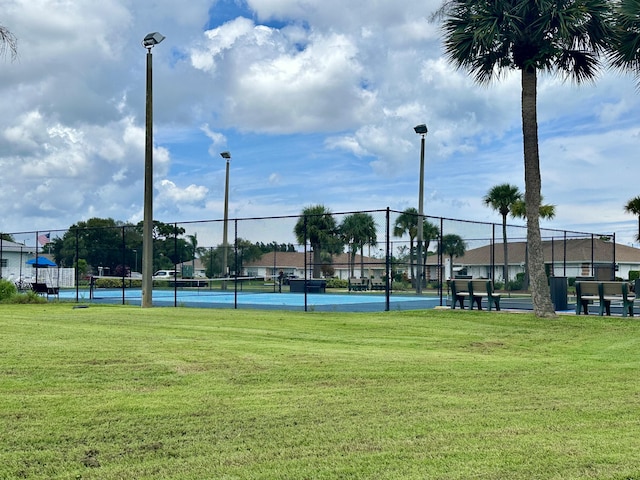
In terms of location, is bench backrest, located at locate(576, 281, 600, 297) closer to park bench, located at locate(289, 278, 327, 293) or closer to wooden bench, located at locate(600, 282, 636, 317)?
wooden bench, located at locate(600, 282, 636, 317)

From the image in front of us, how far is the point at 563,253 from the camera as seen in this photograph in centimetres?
3694

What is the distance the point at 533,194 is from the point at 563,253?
72.8 ft

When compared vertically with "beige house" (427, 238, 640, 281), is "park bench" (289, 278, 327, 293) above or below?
below

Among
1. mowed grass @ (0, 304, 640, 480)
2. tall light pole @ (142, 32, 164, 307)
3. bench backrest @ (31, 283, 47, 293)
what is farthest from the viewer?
bench backrest @ (31, 283, 47, 293)

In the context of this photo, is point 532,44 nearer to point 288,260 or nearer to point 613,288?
point 613,288

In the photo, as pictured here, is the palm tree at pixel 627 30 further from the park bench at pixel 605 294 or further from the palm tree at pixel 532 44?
the park bench at pixel 605 294

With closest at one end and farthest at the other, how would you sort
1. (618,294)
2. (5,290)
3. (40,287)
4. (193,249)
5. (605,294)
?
1. (618,294)
2. (605,294)
3. (5,290)
4. (40,287)
5. (193,249)

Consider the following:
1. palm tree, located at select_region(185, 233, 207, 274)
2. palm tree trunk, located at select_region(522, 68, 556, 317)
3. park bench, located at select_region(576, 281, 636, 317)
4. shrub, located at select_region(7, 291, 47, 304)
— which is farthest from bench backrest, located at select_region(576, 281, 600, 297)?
palm tree, located at select_region(185, 233, 207, 274)

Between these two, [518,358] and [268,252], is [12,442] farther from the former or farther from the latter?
[268,252]

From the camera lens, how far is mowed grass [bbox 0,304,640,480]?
4320 mm

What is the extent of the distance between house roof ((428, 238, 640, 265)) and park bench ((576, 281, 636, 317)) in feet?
67.6

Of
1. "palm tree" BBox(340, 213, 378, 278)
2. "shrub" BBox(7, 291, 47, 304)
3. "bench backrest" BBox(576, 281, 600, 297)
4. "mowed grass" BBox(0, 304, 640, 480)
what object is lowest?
"mowed grass" BBox(0, 304, 640, 480)

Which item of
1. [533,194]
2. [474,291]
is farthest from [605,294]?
[474,291]

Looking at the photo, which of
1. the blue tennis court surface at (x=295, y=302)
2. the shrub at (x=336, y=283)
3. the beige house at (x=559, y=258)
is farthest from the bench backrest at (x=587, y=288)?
the shrub at (x=336, y=283)
